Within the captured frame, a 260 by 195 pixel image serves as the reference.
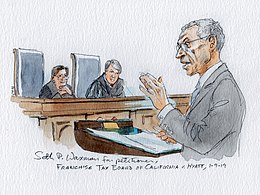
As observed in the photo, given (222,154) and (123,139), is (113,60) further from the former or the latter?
(222,154)

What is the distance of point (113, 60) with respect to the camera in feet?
2.29

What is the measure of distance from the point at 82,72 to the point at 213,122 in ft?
0.72

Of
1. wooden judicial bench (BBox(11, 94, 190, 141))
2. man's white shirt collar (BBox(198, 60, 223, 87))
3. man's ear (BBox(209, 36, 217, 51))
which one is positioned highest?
man's ear (BBox(209, 36, 217, 51))

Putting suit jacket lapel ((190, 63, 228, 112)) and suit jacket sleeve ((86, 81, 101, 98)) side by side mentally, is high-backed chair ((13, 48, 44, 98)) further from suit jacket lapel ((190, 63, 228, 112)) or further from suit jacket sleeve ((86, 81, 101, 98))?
suit jacket lapel ((190, 63, 228, 112))

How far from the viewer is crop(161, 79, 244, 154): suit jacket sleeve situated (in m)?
0.69

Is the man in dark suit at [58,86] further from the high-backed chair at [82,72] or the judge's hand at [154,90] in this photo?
the judge's hand at [154,90]

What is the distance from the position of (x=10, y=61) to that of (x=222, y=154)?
36 cm

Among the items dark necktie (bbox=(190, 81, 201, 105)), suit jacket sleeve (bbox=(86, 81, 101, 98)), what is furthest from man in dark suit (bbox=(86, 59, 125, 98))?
dark necktie (bbox=(190, 81, 201, 105))

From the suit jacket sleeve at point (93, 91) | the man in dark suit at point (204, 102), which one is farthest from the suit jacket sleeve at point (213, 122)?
the suit jacket sleeve at point (93, 91)

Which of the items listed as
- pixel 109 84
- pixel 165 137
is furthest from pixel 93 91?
pixel 165 137

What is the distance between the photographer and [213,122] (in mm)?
690

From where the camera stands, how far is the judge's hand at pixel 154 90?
2.30ft

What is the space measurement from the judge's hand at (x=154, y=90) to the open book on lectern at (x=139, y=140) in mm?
50

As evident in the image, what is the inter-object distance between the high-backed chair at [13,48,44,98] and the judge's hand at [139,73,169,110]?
0.54ft
